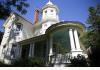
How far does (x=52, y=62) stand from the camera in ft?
38.5

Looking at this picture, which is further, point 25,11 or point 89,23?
point 89,23

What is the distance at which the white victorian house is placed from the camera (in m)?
11.9

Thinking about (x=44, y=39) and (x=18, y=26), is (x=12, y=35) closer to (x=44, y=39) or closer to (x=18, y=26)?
(x=18, y=26)

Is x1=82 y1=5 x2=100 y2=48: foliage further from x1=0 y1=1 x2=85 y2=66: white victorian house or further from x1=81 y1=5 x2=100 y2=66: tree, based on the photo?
x1=0 y1=1 x2=85 y2=66: white victorian house

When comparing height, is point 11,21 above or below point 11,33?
above

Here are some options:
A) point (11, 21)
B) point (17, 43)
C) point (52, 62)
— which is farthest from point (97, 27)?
point (11, 21)

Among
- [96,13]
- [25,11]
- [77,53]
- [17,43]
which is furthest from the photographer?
[17,43]

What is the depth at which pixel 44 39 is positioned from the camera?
1511 cm

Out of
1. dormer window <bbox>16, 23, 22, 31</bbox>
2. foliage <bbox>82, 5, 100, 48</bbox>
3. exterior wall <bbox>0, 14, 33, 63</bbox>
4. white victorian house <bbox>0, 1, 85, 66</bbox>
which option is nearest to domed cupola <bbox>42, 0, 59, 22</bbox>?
white victorian house <bbox>0, 1, 85, 66</bbox>

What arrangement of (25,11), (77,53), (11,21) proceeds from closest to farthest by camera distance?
(77,53) < (25,11) < (11,21)

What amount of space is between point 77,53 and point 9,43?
11.5 metres

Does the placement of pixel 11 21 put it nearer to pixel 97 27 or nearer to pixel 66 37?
pixel 66 37

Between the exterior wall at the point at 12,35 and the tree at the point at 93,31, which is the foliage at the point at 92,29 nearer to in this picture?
the tree at the point at 93,31

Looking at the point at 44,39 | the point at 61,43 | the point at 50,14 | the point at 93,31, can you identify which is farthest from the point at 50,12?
the point at 93,31
